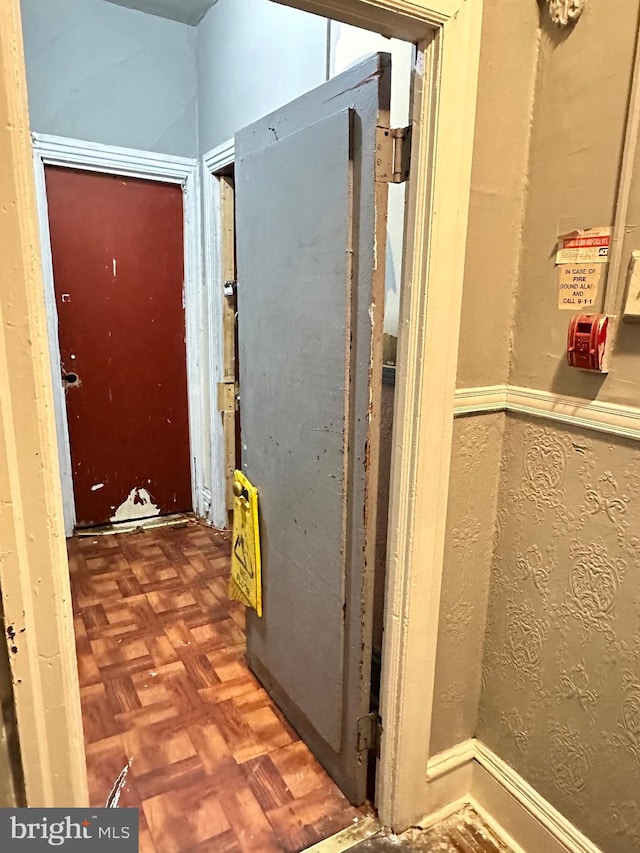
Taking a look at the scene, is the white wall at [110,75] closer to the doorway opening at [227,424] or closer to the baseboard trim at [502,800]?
the doorway opening at [227,424]

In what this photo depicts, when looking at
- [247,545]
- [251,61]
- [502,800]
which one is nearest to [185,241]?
[251,61]

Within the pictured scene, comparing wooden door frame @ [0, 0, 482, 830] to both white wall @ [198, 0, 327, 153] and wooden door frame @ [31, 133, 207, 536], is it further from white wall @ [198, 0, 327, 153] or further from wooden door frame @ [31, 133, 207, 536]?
wooden door frame @ [31, 133, 207, 536]

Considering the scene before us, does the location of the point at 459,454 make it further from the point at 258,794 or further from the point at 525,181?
the point at 258,794

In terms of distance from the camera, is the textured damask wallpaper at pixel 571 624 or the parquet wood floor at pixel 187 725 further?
the parquet wood floor at pixel 187 725

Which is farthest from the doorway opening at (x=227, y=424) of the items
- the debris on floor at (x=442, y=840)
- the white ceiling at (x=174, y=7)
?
the white ceiling at (x=174, y=7)

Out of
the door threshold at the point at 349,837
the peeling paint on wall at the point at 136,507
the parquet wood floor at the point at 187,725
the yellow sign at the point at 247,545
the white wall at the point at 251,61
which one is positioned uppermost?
the white wall at the point at 251,61

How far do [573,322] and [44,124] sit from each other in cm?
271

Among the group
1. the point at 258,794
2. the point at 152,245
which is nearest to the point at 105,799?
the point at 258,794

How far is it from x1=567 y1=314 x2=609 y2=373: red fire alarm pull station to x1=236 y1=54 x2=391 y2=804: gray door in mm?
412

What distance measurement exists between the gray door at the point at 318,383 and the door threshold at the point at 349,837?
0.21ft

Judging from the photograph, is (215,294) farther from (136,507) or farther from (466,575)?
(466,575)

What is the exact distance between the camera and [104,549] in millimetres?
3102

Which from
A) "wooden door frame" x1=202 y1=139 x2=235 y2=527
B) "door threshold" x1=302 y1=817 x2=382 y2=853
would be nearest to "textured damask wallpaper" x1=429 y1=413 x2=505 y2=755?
"door threshold" x1=302 y1=817 x2=382 y2=853

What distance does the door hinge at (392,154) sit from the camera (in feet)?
4.06
